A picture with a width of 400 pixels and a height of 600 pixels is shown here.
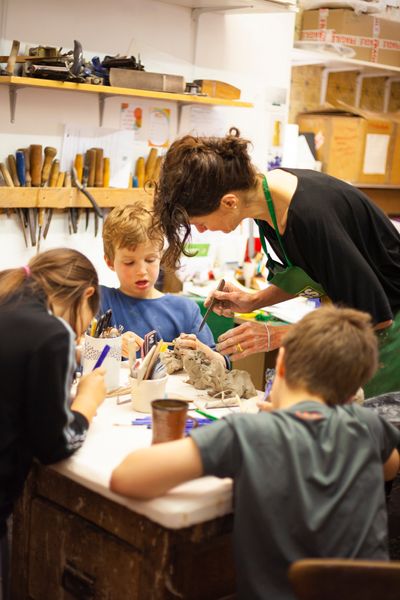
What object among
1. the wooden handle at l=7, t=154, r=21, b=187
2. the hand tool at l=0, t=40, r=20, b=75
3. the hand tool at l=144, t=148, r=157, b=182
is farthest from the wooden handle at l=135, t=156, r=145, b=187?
the hand tool at l=0, t=40, r=20, b=75

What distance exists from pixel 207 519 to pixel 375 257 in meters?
1.17

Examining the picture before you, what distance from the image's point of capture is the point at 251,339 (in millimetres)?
2688

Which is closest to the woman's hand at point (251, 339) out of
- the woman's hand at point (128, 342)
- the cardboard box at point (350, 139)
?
the woman's hand at point (128, 342)

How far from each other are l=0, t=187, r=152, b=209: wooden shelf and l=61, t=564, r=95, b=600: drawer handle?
231cm

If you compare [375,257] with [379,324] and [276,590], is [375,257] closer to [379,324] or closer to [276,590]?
[379,324]

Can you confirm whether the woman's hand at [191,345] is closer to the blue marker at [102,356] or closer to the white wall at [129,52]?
the blue marker at [102,356]

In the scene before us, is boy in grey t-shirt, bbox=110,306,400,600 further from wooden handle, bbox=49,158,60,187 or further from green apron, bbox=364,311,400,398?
wooden handle, bbox=49,158,60,187

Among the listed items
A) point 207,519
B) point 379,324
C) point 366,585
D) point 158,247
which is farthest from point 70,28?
point 366,585

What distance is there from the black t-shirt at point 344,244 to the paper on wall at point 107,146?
1.97m

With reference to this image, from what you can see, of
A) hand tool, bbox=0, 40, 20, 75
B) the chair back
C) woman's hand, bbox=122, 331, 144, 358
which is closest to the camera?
the chair back

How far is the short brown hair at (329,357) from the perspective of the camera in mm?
1861

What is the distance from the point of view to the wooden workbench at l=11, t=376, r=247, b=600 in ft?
6.01

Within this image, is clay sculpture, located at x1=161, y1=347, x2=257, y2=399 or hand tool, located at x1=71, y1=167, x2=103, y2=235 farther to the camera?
hand tool, located at x1=71, y1=167, x2=103, y2=235

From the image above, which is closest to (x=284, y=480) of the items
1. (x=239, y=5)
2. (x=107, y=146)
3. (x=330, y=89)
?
(x=107, y=146)
